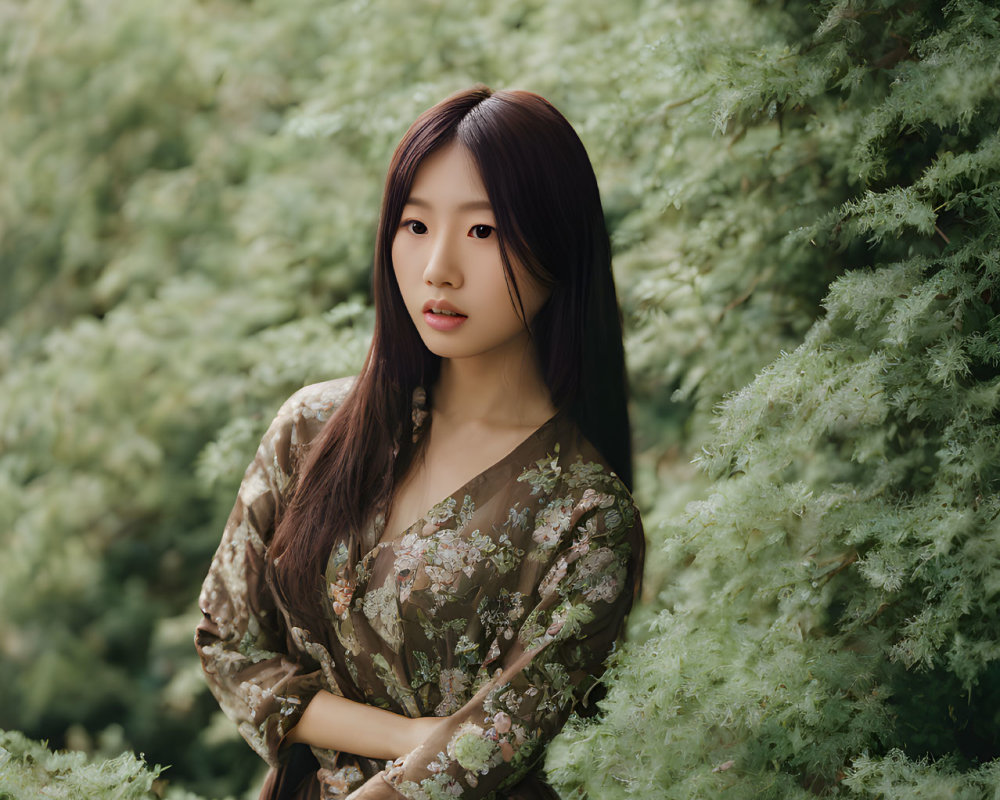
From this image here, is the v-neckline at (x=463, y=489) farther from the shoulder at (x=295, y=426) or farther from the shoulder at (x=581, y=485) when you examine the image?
the shoulder at (x=295, y=426)

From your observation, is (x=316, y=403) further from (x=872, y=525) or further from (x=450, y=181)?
(x=872, y=525)

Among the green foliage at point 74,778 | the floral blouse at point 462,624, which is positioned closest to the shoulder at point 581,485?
the floral blouse at point 462,624

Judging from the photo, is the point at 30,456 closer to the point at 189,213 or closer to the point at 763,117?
the point at 189,213

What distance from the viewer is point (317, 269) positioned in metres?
2.86

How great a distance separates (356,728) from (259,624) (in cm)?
21

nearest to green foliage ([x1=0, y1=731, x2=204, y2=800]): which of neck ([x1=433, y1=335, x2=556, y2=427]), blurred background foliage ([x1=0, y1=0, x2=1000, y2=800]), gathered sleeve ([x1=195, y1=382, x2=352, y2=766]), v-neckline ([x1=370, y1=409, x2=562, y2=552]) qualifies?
blurred background foliage ([x1=0, y1=0, x2=1000, y2=800])

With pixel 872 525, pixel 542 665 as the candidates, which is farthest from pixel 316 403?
pixel 872 525

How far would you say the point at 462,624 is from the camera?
134 centimetres

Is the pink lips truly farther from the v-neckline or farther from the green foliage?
the green foliage

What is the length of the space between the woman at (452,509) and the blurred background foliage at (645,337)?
11cm

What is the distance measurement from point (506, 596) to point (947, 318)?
2.04ft

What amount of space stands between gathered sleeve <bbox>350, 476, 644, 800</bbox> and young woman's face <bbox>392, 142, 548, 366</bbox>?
0.25 m

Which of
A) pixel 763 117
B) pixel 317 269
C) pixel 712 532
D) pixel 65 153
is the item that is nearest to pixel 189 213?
pixel 65 153

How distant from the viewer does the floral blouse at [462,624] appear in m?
1.29
